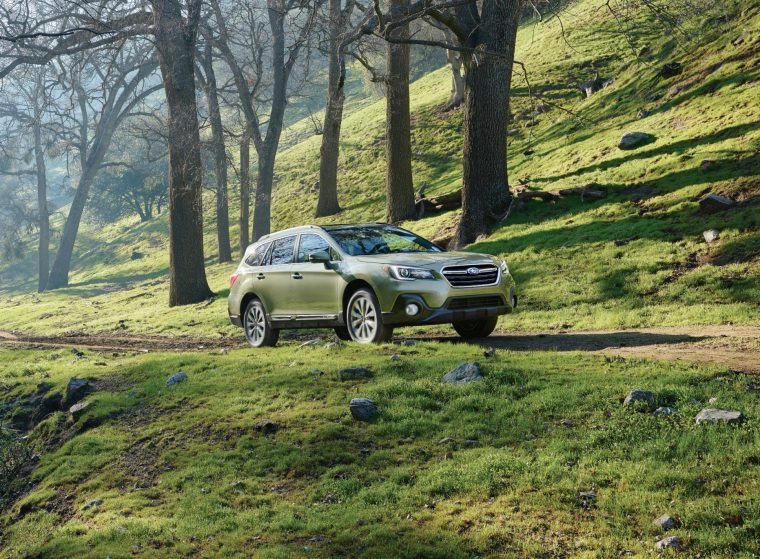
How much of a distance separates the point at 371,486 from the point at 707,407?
3.10 meters

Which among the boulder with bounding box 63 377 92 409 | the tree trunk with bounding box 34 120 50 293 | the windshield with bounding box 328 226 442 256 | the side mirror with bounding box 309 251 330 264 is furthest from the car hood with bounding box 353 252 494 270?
the tree trunk with bounding box 34 120 50 293

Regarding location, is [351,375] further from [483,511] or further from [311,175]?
[311,175]

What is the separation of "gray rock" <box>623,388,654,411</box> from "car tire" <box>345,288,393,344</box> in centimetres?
450

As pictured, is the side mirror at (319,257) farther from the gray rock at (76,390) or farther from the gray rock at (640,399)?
the gray rock at (640,399)

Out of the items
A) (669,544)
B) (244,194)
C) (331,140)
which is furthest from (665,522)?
(244,194)

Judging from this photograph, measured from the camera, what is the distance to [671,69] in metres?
25.8

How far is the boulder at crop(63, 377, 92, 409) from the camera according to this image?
12.5m

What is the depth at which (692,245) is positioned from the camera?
15844 mm

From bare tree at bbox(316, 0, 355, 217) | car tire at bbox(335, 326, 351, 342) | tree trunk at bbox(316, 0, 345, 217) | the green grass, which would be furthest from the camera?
tree trunk at bbox(316, 0, 345, 217)

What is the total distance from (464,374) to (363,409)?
4.39 ft

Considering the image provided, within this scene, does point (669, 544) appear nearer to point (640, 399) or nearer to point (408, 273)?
point (640, 399)

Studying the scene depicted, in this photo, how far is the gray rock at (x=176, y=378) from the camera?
39.2 ft


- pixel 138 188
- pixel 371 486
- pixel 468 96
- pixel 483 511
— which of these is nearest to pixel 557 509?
pixel 483 511

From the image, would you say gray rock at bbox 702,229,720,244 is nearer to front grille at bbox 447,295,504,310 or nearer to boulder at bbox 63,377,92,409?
front grille at bbox 447,295,504,310
